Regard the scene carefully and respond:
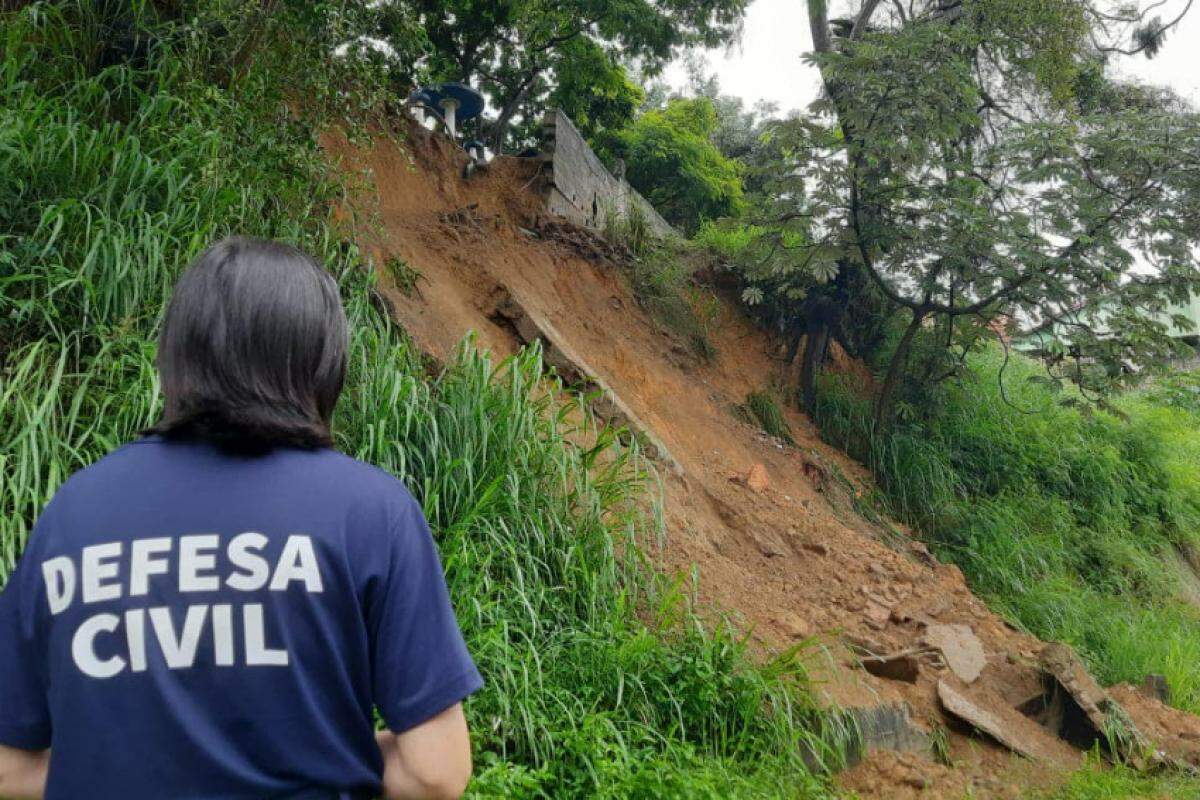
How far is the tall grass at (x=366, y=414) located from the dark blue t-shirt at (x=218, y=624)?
1.76 metres

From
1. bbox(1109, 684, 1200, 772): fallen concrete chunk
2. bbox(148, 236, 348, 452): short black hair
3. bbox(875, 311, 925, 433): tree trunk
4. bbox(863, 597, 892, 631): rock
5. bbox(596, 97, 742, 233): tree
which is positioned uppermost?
bbox(596, 97, 742, 233): tree

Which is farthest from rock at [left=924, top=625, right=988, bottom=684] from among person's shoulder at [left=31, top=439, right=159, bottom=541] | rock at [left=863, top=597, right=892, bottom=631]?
person's shoulder at [left=31, top=439, right=159, bottom=541]

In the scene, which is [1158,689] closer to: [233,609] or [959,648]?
[959,648]

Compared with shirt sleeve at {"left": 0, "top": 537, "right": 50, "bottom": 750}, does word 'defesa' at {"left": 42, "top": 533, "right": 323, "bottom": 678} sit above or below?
above

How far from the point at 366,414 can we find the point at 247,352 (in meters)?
2.69

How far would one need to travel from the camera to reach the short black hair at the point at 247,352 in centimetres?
117

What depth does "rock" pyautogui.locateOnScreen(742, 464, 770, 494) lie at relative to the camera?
6750 mm

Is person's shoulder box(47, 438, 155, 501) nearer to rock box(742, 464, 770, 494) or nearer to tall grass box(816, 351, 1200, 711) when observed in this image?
rock box(742, 464, 770, 494)

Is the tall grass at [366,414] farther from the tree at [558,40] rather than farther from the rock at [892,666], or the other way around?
the tree at [558,40]

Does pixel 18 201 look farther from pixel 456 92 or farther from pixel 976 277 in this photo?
pixel 976 277

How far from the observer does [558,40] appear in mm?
11445

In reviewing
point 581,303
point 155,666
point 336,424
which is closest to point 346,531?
point 155,666

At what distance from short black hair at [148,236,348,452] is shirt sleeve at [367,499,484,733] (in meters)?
0.20

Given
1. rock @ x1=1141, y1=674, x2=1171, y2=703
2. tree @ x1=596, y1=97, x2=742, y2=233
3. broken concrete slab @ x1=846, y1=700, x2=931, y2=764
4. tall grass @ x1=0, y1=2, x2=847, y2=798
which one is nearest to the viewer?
tall grass @ x1=0, y1=2, x2=847, y2=798
